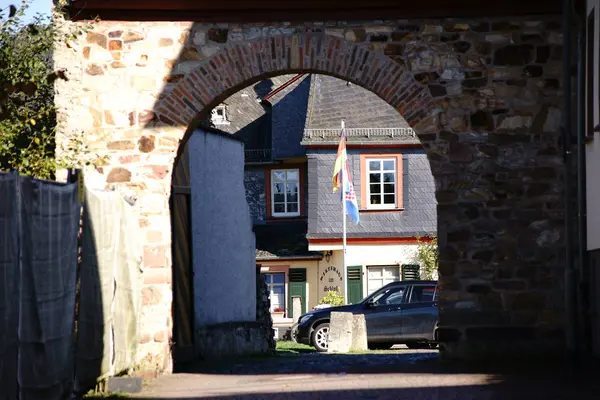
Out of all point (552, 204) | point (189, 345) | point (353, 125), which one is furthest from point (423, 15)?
point (353, 125)

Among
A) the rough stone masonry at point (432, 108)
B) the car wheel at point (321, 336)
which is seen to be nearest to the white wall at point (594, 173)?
the rough stone masonry at point (432, 108)

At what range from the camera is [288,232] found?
37406 mm

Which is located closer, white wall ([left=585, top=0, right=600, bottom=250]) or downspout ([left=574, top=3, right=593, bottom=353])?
white wall ([left=585, top=0, right=600, bottom=250])

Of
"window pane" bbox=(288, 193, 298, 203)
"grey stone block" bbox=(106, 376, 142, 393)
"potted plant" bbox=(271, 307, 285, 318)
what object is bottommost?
"potted plant" bbox=(271, 307, 285, 318)

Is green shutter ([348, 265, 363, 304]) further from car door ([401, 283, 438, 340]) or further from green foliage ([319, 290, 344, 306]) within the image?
car door ([401, 283, 438, 340])

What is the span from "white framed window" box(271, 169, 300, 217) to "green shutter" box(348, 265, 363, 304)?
11.0 feet

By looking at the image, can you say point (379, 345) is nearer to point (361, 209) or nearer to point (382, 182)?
point (361, 209)

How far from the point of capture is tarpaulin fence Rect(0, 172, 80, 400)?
679 centimetres

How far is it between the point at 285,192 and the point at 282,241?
190 cm

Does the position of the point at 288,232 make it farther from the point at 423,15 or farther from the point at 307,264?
the point at 423,15

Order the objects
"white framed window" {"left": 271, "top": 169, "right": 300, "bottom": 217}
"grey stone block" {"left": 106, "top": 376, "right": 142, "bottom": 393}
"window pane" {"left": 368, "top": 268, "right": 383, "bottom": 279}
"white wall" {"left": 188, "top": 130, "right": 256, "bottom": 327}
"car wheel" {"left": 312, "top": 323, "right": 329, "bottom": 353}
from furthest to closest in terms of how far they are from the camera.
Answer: "white framed window" {"left": 271, "top": 169, "right": 300, "bottom": 217} < "window pane" {"left": 368, "top": 268, "right": 383, "bottom": 279} < "car wheel" {"left": 312, "top": 323, "right": 329, "bottom": 353} < "white wall" {"left": 188, "top": 130, "right": 256, "bottom": 327} < "grey stone block" {"left": 106, "top": 376, "right": 142, "bottom": 393}

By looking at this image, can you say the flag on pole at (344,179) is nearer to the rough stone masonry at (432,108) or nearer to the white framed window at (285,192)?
the white framed window at (285,192)

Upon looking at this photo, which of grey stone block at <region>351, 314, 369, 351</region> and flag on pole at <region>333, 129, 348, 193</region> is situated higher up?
flag on pole at <region>333, 129, 348, 193</region>

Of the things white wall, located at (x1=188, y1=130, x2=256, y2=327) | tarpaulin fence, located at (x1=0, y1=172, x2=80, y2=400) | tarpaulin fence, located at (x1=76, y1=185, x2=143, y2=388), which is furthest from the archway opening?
tarpaulin fence, located at (x1=0, y1=172, x2=80, y2=400)
